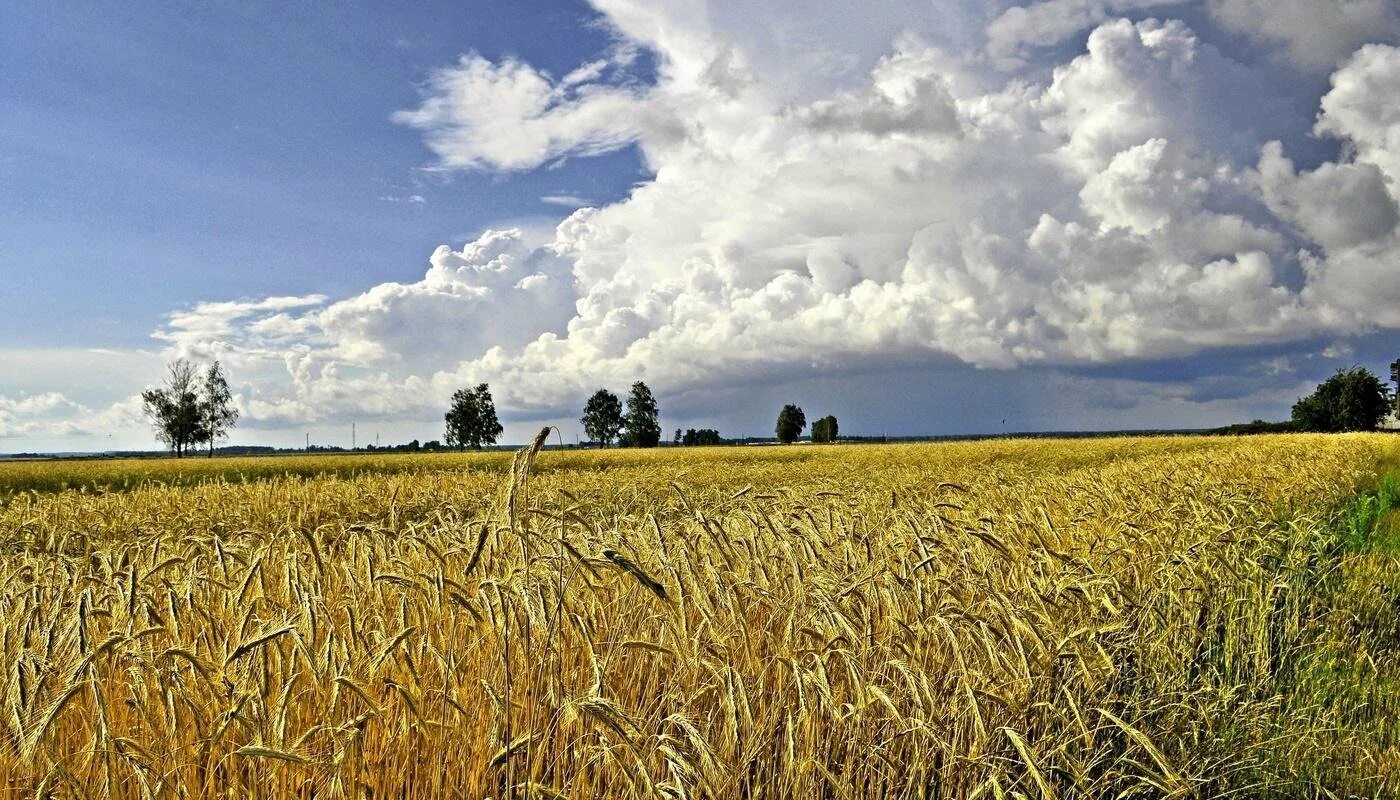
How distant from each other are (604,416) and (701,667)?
146845 millimetres

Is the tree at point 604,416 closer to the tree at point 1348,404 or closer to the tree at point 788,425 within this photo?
the tree at point 788,425

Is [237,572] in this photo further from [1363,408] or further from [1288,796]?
[1363,408]

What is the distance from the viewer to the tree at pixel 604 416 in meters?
146

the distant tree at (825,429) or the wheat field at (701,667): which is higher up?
the distant tree at (825,429)

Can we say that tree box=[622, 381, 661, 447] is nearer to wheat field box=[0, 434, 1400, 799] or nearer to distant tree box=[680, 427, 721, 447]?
distant tree box=[680, 427, 721, 447]

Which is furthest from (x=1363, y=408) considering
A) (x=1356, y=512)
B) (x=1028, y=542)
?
(x=1028, y=542)

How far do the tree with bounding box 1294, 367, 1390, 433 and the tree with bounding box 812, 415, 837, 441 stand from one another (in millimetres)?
77082

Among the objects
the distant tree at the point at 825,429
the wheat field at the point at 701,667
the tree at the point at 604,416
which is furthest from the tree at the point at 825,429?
the wheat field at the point at 701,667

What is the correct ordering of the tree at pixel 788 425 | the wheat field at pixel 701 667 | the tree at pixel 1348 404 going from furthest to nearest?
the tree at pixel 788 425
the tree at pixel 1348 404
the wheat field at pixel 701 667

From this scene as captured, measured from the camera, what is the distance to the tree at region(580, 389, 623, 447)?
146 metres

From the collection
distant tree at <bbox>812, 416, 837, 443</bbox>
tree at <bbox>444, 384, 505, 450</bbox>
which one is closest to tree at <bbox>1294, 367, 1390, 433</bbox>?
distant tree at <bbox>812, 416, 837, 443</bbox>

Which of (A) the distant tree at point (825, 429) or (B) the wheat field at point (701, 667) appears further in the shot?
(A) the distant tree at point (825, 429)

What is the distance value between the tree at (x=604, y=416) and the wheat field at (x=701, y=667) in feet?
457

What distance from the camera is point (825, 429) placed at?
170 metres
